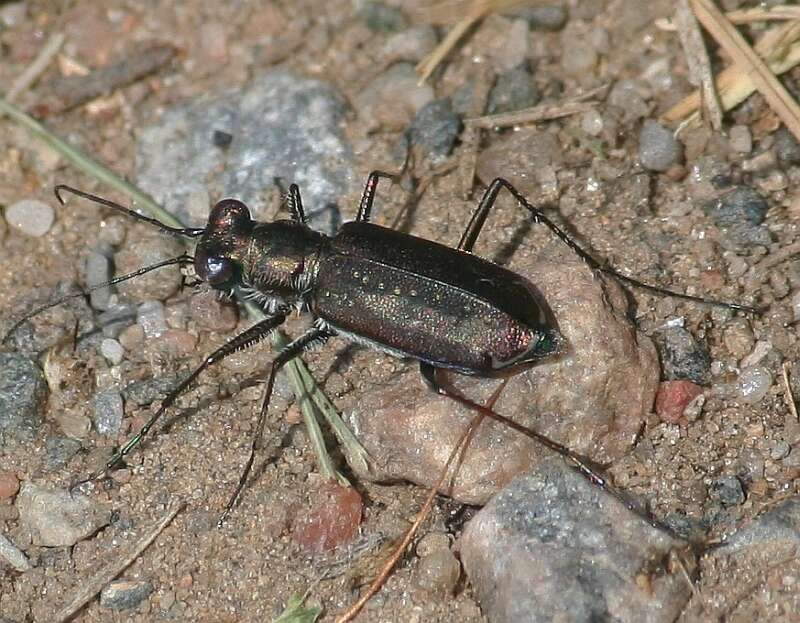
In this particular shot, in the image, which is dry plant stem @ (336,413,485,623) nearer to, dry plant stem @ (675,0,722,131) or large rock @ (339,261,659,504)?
large rock @ (339,261,659,504)

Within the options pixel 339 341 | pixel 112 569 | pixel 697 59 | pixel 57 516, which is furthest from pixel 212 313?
pixel 697 59

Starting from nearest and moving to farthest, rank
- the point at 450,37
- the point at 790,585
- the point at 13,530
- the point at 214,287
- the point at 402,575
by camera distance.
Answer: the point at 790,585
the point at 402,575
the point at 13,530
the point at 214,287
the point at 450,37

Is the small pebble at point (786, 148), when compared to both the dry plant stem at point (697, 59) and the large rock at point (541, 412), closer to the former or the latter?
the dry plant stem at point (697, 59)

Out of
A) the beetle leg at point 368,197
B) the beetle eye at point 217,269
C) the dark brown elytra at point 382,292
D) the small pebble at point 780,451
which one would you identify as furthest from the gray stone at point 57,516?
the small pebble at point 780,451

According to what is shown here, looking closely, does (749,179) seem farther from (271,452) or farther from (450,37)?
(271,452)

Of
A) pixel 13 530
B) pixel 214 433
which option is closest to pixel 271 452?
pixel 214 433
